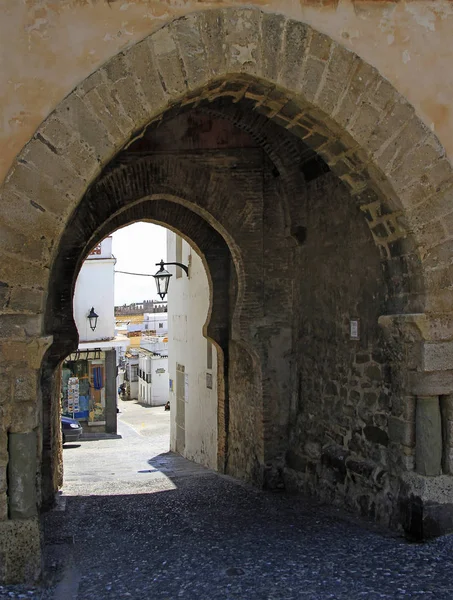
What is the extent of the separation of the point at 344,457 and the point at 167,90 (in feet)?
11.5

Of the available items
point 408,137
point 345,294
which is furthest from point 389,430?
point 408,137

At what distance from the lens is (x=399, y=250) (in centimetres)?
481

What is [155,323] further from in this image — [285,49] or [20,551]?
[20,551]

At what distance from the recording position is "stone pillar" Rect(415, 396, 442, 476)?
4.64 meters

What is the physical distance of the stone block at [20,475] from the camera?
3.83 m

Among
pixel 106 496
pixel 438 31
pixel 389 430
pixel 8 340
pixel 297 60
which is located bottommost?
pixel 106 496

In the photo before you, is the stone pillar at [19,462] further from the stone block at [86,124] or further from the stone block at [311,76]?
the stone block at [311,76]

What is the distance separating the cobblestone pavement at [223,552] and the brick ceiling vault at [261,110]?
5.55ft

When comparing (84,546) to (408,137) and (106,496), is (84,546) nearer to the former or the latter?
(106,496)

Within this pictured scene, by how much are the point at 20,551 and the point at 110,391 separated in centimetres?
1525

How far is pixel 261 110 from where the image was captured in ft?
15.9

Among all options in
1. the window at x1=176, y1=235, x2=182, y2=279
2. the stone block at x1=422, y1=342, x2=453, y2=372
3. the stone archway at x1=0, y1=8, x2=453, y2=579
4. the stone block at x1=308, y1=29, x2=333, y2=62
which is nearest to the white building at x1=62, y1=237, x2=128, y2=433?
the window at x1=176, y1=235, x2=182, y2=279

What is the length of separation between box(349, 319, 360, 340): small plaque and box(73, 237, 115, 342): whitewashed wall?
13.8 metres

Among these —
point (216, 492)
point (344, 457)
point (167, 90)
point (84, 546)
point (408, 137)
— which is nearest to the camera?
point (167, 90)
